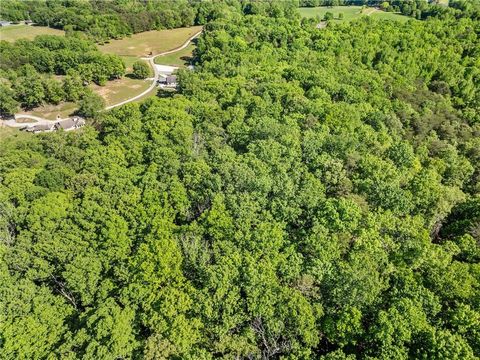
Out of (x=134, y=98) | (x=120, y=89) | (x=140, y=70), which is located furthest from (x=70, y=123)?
(x=140, y=70)

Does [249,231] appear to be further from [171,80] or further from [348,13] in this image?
[348,13]

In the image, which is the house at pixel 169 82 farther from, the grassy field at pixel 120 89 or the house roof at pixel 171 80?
the grassy field at pixel 120 89

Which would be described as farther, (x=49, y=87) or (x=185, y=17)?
(x=185, y=17)

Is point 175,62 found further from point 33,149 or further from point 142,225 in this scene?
point 142,225

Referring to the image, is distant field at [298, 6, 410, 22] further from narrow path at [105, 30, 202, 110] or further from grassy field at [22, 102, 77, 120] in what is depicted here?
grassy field at [22, 102, 77, 120]

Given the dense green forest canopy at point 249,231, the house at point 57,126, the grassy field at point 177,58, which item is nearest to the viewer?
the dense green forest canopy at point 249,231

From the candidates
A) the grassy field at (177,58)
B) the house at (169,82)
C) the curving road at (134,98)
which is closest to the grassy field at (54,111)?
the curving road at (134,98)

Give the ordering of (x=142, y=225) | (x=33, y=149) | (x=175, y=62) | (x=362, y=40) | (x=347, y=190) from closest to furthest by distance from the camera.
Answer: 1. (x=142, y=225)
2. (x=347, y=190)
3. (x=33, y=149)
4. (x=362, y=40)
5. (x=175, y=62)

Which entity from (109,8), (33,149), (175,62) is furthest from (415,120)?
(109,8)
